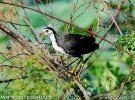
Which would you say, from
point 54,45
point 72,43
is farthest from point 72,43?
point 54,45

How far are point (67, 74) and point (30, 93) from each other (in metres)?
0.59

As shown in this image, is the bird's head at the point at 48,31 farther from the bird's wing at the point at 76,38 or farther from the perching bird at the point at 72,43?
the bird's wing at the point at 76,38

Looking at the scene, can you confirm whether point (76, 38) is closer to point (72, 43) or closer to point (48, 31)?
point (72, 43)

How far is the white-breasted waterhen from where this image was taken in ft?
12.0

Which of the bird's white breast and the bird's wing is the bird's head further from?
the bird's wing

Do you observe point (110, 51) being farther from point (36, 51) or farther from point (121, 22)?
point (36, 51)

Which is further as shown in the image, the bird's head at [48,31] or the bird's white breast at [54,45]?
the bird's head at [48,31]

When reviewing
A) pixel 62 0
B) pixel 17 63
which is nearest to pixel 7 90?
pixel 17 63

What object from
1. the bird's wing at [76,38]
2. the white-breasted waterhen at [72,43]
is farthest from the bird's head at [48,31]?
the bird's wing at [76,38]

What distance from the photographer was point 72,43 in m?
3.72

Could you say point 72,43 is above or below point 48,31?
below

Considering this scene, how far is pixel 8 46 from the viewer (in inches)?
141

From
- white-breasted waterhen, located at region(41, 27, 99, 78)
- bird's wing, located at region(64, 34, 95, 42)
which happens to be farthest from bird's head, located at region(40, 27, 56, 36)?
bird's wing, located at region(64, 34, 95, 42)

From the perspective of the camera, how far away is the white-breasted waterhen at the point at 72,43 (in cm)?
366
